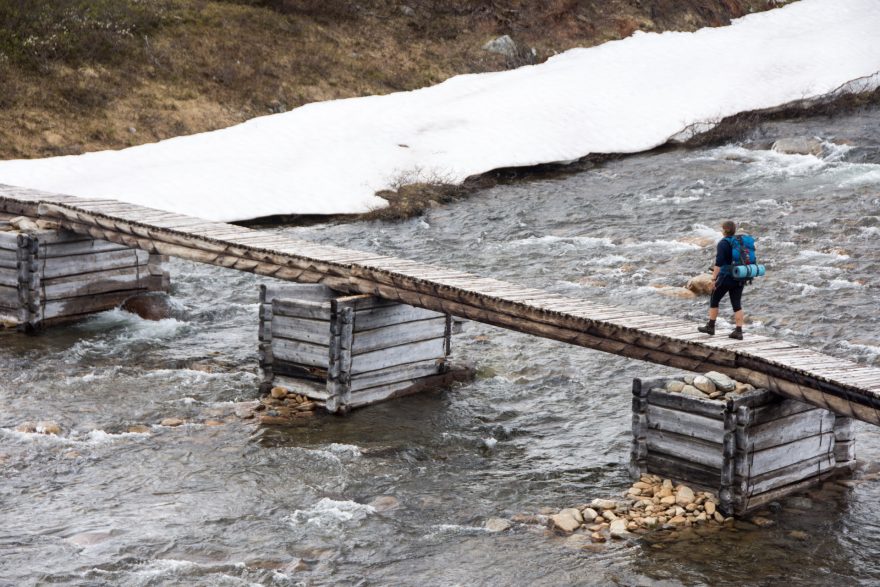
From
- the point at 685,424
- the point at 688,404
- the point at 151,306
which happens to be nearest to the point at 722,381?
the point at 688,404

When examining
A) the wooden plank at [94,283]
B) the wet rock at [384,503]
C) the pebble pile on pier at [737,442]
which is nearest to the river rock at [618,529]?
the pebble pile on pier at [737,442]

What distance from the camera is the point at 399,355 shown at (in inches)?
665

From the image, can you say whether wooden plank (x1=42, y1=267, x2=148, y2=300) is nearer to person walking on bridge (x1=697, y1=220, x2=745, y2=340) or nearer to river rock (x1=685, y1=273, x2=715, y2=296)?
river rock (x1=685, y1=273, x2=715, y2=296)

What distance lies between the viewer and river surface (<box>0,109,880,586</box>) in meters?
11.7

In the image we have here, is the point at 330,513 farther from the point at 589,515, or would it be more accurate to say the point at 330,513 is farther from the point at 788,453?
the point at 788,453

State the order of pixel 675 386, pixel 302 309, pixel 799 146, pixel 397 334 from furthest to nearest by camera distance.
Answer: pixel 799 146 → pixel 397 334 → pixel 302 309 → pixel 675 386

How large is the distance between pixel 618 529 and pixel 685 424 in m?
1.55

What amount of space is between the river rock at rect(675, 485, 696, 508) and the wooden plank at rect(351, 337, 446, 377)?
5002 millimetres

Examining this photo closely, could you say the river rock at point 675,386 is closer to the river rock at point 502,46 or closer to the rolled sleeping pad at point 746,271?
the rolled sleeping pad at point 746,271

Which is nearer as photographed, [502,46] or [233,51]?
[233,51]

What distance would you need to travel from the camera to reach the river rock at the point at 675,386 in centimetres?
1339

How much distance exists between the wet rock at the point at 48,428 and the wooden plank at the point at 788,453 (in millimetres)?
8563

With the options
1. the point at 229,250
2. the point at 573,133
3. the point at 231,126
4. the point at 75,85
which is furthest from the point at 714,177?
the point at 75,85

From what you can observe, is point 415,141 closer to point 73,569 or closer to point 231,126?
point 231,126
